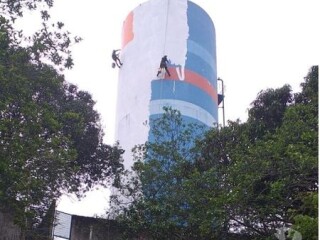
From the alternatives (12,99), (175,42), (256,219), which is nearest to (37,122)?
(12,99)

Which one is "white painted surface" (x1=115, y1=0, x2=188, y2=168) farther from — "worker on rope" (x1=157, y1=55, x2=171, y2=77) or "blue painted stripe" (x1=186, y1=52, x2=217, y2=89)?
"worker on rope" (x1=157, y1=55, x2=171, y2=77)

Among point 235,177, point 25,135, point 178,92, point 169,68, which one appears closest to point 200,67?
point 169,68

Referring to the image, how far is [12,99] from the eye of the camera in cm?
1230

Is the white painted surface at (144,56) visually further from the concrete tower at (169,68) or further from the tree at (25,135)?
the tree at (25,135)

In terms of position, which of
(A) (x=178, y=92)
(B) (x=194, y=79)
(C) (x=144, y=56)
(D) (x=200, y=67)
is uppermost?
(C) (x=144, y=56)

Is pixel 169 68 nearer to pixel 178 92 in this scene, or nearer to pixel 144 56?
pixel 178 92

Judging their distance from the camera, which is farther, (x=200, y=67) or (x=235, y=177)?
(x=200, y=67)

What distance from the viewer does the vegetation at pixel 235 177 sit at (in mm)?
14773

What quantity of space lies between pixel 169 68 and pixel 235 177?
14092 millimetres

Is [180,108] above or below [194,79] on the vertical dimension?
below

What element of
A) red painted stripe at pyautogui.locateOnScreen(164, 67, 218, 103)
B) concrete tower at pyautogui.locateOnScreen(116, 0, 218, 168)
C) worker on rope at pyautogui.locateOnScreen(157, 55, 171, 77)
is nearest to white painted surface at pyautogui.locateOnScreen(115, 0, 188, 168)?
concrete tower at pyautogui.locateOnScreen(116, 0, 218, 168)

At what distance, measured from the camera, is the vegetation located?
14773mm

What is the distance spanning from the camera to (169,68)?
2897 centimetres

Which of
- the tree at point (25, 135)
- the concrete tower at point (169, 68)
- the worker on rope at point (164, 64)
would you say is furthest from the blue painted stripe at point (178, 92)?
the tree at point (25, 135)
